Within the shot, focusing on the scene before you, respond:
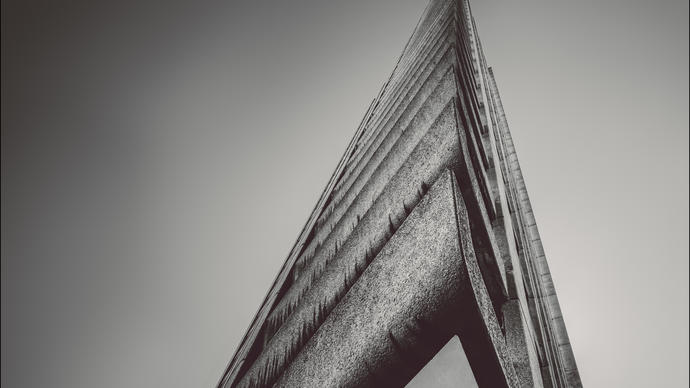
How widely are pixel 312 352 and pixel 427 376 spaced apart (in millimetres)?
187

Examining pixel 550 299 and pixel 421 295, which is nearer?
pixel 421 295

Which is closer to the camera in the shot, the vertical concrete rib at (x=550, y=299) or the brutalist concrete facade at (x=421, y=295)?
the brutalist concrete facade at (x=421, y=295)

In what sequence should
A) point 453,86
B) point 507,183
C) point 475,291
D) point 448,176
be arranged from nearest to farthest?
point 475,291, point 448,176, point 453,86, point 507,183

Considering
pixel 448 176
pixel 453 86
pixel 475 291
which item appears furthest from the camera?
pixel 453 86

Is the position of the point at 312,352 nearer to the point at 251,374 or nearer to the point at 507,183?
the point at 251,374

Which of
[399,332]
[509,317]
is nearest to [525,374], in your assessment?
[509,317]

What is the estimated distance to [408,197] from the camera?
24.2 inches

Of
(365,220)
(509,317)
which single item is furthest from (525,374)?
(365,220)

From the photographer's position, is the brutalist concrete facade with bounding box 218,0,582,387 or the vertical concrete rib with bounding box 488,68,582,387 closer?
the brutalist concrete facade with bounding box 218,0,582,387

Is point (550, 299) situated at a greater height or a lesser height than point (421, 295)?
greater

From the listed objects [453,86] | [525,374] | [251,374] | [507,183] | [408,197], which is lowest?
[525,374]

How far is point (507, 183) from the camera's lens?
1.84 metres

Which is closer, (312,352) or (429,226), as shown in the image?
(429,226)

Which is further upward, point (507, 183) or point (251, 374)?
point (507, 183)
